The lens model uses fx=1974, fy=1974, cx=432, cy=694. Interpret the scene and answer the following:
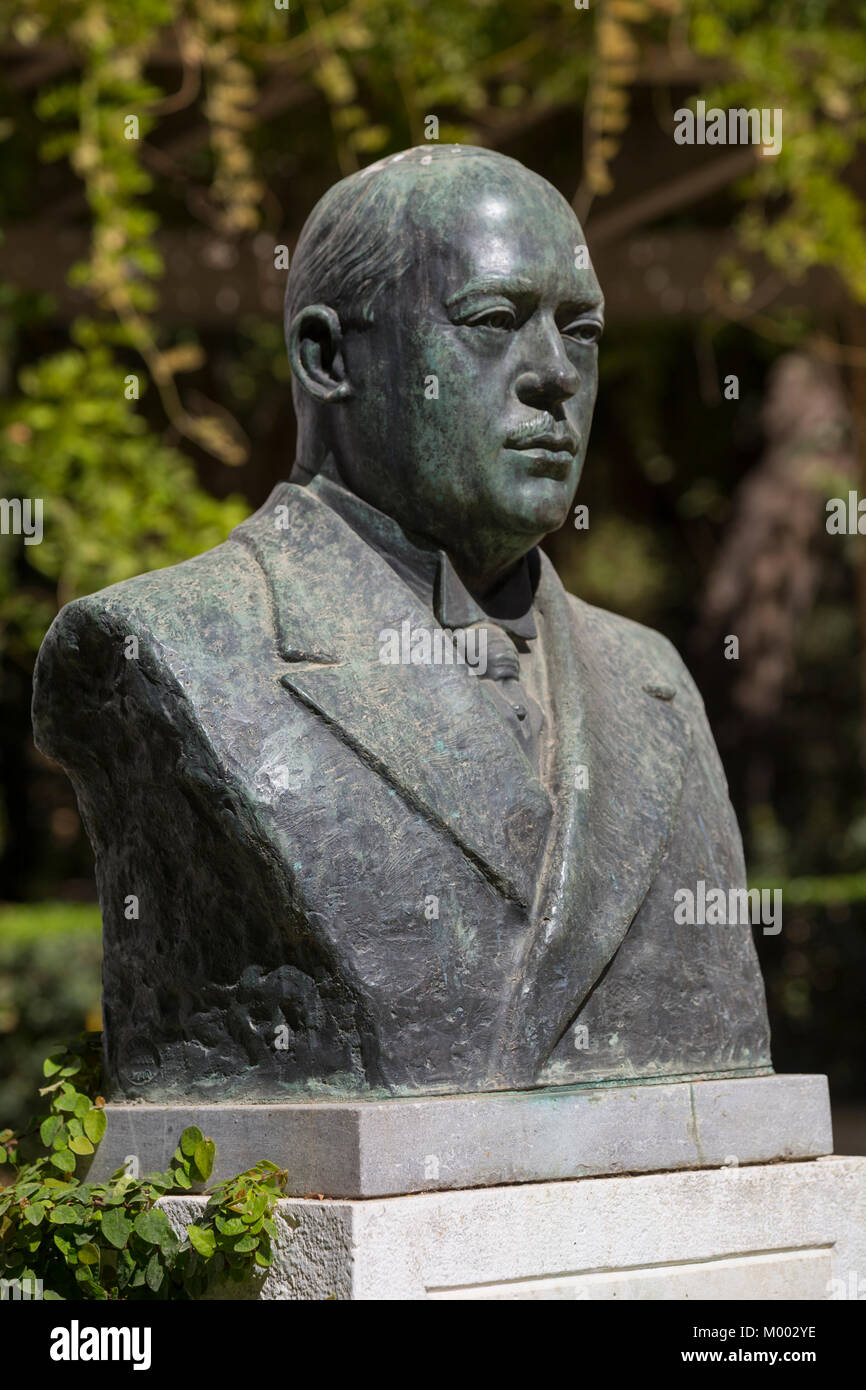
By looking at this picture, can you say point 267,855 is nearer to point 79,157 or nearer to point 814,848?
point 79,157

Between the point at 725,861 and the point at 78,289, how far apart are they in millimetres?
5124

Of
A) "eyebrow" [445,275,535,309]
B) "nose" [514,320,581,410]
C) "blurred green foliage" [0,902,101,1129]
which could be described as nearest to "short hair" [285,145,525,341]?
"eyebrow" [445,275,535,309]

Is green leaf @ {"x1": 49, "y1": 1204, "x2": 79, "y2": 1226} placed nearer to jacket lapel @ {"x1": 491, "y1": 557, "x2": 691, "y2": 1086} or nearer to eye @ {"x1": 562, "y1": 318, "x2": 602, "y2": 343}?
jacket lapel @ {"x1": 491, "y1": 557, "x2": 691, "y2": 1086}

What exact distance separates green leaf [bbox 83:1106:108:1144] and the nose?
60.0 inches

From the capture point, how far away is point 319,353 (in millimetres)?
3744

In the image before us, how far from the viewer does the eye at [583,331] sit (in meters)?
3.71

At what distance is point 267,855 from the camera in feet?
10.9

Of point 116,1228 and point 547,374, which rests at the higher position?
point 547,374

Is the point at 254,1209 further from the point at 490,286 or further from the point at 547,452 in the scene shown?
the point at 490,286

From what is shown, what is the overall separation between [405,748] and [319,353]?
82cm

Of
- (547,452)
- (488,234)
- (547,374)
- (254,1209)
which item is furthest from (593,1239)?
(488,234)

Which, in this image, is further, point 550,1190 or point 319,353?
point 319,353

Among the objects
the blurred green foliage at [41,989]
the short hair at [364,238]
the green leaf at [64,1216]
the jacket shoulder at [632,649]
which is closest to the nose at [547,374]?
the short hair at [364,238]

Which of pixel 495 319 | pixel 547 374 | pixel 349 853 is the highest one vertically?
pixel 495 319
